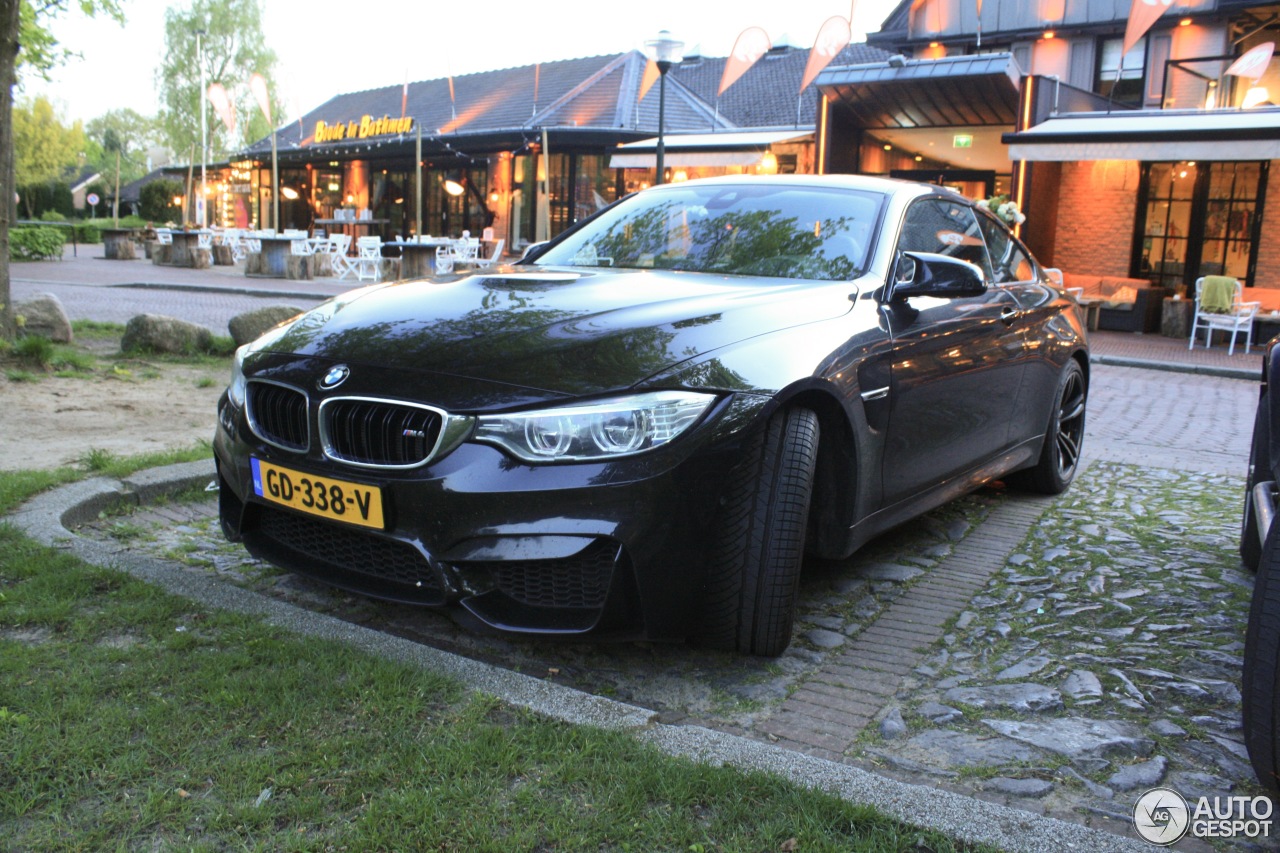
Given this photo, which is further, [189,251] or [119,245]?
[119,245]

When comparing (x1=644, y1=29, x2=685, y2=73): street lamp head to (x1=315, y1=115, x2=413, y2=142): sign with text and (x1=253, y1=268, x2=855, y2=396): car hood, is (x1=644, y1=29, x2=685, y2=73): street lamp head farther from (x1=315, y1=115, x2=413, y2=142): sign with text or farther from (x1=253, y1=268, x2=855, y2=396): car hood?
(x1=315, y1=115, x2=413, y2=142): sign with text

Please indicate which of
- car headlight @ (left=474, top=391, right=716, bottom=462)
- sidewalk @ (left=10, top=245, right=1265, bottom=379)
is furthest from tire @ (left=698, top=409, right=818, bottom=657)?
sidewalk @ (left=10, top=245, right=1265, bottom=379)

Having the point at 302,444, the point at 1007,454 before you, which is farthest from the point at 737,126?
the point at 302,444

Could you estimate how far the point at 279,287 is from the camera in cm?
2080

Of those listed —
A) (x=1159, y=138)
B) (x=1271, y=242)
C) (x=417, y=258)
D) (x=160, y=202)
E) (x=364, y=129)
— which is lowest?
(x=417, y=258)

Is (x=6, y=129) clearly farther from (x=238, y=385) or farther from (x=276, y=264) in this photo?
(x=276, y=264)

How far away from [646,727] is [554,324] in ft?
3.90

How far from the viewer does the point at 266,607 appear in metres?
3.31

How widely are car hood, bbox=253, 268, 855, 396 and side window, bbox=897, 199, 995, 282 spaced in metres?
0.70

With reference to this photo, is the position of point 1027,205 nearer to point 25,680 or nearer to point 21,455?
point 21,455

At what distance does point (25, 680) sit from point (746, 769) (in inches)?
74.3

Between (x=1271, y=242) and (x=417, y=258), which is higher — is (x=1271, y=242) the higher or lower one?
the higher one

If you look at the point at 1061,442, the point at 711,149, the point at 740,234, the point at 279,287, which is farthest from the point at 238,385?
the point at 711,149

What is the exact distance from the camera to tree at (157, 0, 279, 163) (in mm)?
62125
